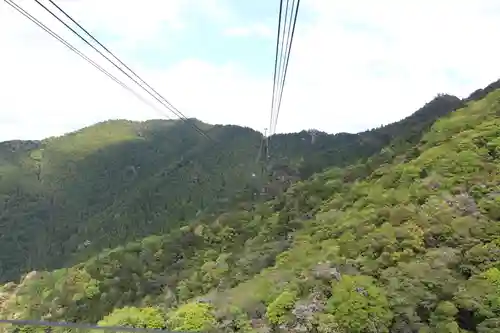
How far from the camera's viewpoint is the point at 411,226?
Result: 40375mm

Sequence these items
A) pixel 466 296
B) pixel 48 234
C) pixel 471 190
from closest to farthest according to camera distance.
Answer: pixel 466 296 < pixel 471 190 < pixel 48 234

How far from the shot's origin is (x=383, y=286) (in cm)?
3600

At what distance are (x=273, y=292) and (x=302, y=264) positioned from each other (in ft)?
25.7

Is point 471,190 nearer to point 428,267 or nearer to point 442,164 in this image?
point 442,164

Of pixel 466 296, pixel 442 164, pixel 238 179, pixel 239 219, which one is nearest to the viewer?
pixel 466 296

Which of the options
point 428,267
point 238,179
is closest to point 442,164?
point 428,267

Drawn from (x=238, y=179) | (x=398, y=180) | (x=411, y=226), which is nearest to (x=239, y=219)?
(x=398, y=180)

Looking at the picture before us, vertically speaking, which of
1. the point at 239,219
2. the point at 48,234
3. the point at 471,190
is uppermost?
the point at 471,190

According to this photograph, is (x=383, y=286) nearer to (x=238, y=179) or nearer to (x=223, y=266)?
(x=223, y=266)

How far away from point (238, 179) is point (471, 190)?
128702 millimetres

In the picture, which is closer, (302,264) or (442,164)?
(302,264)

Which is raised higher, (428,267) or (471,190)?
(471,190)

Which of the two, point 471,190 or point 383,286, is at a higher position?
point 471,190

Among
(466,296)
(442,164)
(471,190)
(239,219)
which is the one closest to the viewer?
(466,296)
